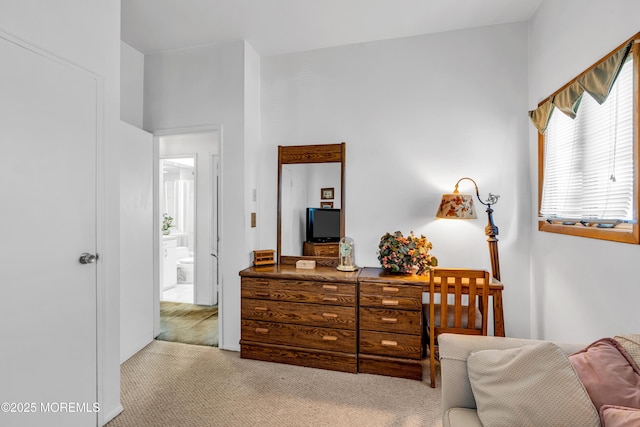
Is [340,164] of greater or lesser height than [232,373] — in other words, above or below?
above

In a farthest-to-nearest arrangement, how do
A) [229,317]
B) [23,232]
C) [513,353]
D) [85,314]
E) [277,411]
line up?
[229,317]
[277,411]
[85,314]
[23,232]
[513,353]

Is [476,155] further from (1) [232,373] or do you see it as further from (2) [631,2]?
Answer: (1) [232,373]

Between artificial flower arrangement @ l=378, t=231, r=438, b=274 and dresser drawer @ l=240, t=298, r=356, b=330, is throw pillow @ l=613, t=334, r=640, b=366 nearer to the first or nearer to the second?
artificial flower arrangement @ l=378, t=231, r=438, b=274

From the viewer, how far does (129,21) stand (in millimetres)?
2709

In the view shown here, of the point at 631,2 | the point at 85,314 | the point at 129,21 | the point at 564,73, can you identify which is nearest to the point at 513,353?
the point at 631,2

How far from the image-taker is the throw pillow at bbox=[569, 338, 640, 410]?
1.00 m

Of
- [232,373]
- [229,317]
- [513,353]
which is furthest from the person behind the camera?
[229,317]

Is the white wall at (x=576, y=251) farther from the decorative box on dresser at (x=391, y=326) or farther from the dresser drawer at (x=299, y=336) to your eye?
the dresser drawer at (x=299, y=336)

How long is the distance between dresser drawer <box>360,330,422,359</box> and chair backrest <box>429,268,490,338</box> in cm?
20

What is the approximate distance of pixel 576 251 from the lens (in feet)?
6.68

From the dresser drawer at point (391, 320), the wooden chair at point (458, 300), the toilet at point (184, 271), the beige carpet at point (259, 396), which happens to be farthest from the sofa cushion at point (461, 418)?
the toilet at point (184, 271)

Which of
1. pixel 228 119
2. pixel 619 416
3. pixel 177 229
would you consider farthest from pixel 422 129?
pixel 177 229

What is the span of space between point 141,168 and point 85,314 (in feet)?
5.05

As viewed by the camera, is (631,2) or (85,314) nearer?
(631,2)
